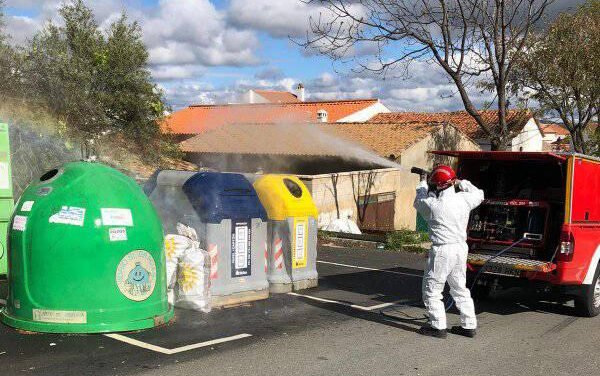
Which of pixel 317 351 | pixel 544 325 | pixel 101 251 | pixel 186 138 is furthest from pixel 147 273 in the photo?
pixel 186 138

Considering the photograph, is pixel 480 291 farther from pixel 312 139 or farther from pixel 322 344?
pixel 312 139

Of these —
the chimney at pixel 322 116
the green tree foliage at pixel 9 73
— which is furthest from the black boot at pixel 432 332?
the chimney at pixel 322 116

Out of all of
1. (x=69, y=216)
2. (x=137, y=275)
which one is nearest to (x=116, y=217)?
(x=69, y=216)

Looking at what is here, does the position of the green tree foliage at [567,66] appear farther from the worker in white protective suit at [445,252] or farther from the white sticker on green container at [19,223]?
the white sticker on green container at [19,223]

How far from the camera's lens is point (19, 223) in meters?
5.90

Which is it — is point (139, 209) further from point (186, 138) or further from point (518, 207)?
point (186, 138)

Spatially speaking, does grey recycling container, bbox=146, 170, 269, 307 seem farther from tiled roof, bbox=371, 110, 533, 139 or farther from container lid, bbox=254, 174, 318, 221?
tiled roof, bbox=371, 110, 533, 139

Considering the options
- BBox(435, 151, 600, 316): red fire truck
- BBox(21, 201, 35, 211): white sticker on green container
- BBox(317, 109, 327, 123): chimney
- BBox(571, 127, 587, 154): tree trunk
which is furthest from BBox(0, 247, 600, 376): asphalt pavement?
BBox(317, 109, 327, 123): chimney

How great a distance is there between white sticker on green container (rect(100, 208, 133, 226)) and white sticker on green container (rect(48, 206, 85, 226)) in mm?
203

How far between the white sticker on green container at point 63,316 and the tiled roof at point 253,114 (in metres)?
17.6

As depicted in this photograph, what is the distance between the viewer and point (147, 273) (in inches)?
241

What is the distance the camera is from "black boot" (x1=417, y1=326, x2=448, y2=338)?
6395 mm

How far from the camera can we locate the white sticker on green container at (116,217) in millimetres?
5832

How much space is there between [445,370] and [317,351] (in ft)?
4.02
